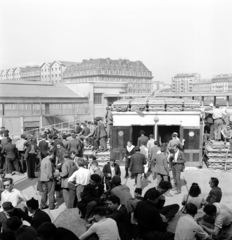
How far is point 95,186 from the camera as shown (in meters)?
6.98

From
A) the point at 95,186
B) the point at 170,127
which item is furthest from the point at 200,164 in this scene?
the point at 95,186

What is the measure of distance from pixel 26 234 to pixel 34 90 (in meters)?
29.9

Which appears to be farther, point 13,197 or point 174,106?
point 174,106

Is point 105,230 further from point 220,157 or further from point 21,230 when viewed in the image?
point 220,157

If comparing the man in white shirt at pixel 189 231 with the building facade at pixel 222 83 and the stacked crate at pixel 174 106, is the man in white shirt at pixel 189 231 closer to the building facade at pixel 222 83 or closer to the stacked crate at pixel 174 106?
the stacked crate at pixel 174 106

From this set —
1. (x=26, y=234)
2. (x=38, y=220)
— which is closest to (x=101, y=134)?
(x=38, y=220)

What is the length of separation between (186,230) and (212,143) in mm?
8982

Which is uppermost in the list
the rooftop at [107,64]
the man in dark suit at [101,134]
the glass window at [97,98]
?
the rooftop at [107,64]

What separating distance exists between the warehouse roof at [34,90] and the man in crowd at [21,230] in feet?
85.6

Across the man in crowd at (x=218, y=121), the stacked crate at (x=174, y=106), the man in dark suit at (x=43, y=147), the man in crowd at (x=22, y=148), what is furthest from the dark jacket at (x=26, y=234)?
the man in crowd at (x=218, y=121)

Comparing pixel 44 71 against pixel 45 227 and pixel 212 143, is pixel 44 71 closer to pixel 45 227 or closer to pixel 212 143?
pixel 212 143

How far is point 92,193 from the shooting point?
6.68 metres

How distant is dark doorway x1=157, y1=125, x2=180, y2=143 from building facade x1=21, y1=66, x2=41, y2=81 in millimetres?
92218

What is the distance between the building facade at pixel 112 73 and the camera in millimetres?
82625
